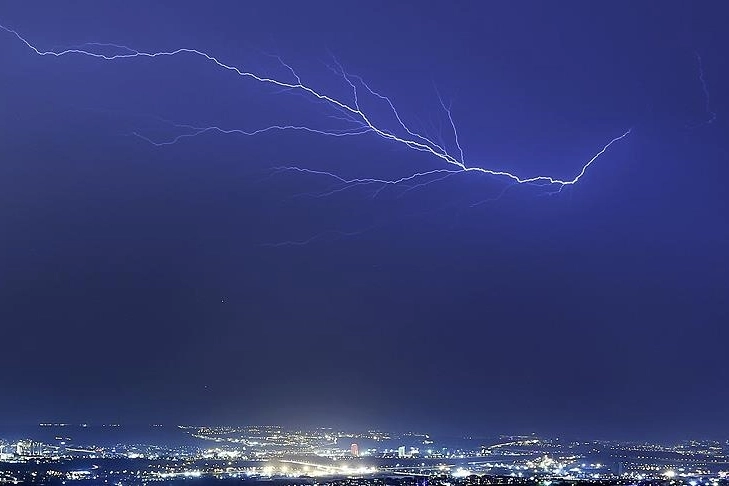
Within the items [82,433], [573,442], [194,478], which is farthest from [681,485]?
[82,433]

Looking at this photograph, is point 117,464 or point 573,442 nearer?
point 117,464

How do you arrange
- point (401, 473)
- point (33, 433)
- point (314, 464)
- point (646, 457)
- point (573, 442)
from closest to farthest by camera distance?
point (401, 473), point (314, 464), point (646, 457), point (33, 433), point (573, 442)

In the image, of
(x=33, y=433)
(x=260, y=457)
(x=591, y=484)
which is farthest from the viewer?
(x=33, y=433)

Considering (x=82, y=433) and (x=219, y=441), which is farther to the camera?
(x=82, y=433)

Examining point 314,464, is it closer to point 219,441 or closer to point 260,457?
point 260,457

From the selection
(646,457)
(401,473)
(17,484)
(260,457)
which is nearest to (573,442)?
(646,457)

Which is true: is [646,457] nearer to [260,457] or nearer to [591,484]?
[260,457]

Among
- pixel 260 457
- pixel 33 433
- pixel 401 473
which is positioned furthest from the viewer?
pixel 33 433
